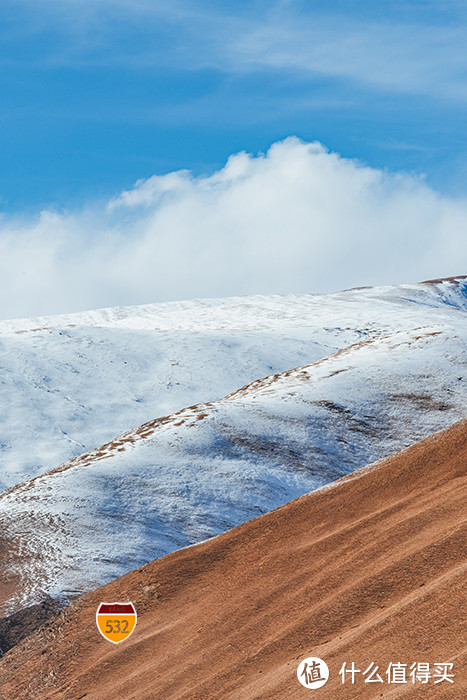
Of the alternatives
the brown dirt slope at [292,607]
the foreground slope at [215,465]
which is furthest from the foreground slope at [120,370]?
the brown dirt slope at [292,607]

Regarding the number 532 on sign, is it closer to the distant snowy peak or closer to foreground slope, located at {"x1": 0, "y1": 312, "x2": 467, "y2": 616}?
foreground slope, located at {"x1": 0, "y1": 312, "x2": 467, "y2": 616}

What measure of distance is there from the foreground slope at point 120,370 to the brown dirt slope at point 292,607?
815 inches

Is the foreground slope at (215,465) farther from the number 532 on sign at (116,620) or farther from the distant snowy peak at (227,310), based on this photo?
the distant snowy peak at (227,310)

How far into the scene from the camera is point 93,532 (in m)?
17.2

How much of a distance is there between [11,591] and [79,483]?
222 inches

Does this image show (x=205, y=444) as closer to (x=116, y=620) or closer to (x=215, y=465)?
(x=215, y=465)

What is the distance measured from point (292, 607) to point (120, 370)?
34937 mm

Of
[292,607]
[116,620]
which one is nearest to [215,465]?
[116,620]

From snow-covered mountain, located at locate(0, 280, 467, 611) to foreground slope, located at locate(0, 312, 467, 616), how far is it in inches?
1.9

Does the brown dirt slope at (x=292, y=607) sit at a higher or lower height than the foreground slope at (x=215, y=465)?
lower

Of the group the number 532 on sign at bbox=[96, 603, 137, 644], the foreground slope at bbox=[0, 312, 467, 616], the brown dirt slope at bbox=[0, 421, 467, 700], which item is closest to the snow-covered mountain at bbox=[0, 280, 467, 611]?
the foreground slope at bbox=[0, 312, 467, 616]

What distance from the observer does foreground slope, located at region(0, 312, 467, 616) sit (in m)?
16.2

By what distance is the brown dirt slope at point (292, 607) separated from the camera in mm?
8281

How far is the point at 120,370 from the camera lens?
1737 inches
